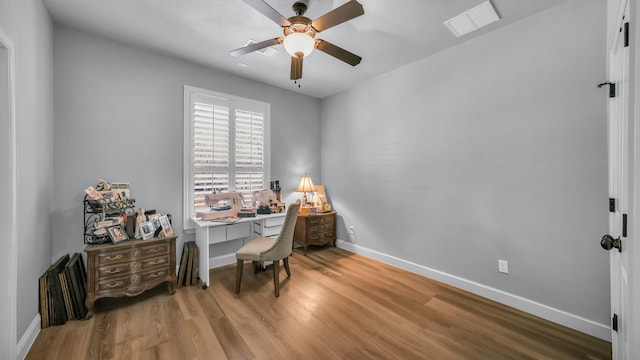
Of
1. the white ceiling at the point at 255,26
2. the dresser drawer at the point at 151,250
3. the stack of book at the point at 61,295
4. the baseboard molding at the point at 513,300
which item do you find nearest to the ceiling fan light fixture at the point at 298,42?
the white ceiling at the point at 255,26

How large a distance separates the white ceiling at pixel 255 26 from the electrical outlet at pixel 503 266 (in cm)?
237

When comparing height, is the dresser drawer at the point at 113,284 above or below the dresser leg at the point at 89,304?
above

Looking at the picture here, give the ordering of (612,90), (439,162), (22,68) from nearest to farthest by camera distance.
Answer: (612,90) → (22,68) → (439,162)

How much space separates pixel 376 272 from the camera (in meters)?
3.20

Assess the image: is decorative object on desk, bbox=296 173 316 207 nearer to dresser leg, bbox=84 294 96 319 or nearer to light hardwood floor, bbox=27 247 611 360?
light hardwood floor, bbox=27 247 611 360

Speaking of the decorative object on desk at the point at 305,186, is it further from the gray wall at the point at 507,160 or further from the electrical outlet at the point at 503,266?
the electrical outlet at the point at 503,266

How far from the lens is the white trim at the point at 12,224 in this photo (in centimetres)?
146

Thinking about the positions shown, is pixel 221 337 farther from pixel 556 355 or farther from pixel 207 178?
pixel 556 355

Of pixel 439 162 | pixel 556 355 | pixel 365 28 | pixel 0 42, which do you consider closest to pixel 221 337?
pixel 0 42

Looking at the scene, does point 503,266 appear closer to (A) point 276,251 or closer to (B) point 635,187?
(B) point 635,187

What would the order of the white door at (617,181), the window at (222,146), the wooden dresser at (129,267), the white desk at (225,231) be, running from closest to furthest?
the white door at (617,181), the wooden dresser at (129,267), the white desk at (225,231), the window at (222,146)

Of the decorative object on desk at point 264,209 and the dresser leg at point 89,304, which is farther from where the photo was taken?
the decorative object on desk at point 264,209

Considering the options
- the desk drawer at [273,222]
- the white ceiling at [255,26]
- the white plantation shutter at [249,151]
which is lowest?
the desk drawer at [273,222]

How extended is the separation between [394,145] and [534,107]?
151 centimetres
